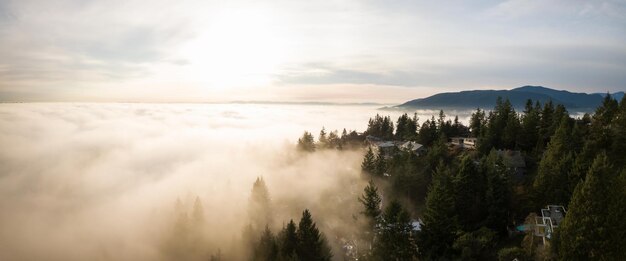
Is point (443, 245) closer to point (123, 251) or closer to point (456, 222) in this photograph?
point (456, 222)

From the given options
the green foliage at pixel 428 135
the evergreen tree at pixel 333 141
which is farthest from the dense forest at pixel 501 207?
the evergreen tree at pixel 333 141

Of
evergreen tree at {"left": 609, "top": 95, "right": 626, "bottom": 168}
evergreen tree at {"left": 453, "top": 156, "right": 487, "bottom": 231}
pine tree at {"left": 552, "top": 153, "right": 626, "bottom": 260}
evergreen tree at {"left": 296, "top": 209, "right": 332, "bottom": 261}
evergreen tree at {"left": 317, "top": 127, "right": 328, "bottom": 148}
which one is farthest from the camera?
evergreen tree at {"left": 317, "top": 127, "right": 328, "bottom": 148}

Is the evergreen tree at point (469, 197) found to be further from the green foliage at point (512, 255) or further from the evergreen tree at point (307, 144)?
the evergreen tree at point (307, 144)

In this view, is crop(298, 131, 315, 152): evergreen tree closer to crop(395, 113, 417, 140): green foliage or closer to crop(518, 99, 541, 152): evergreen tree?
crop(395, 113, 417, 140): green foliage

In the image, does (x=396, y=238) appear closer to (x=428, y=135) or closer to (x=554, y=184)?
(x=554, y=184)

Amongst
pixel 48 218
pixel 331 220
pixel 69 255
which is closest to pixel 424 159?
pixel 331 220

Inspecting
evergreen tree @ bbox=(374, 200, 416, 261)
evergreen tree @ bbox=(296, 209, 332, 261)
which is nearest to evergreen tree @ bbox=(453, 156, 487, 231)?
evergreen tree @ bbox=(374, 200, 416, 261)
